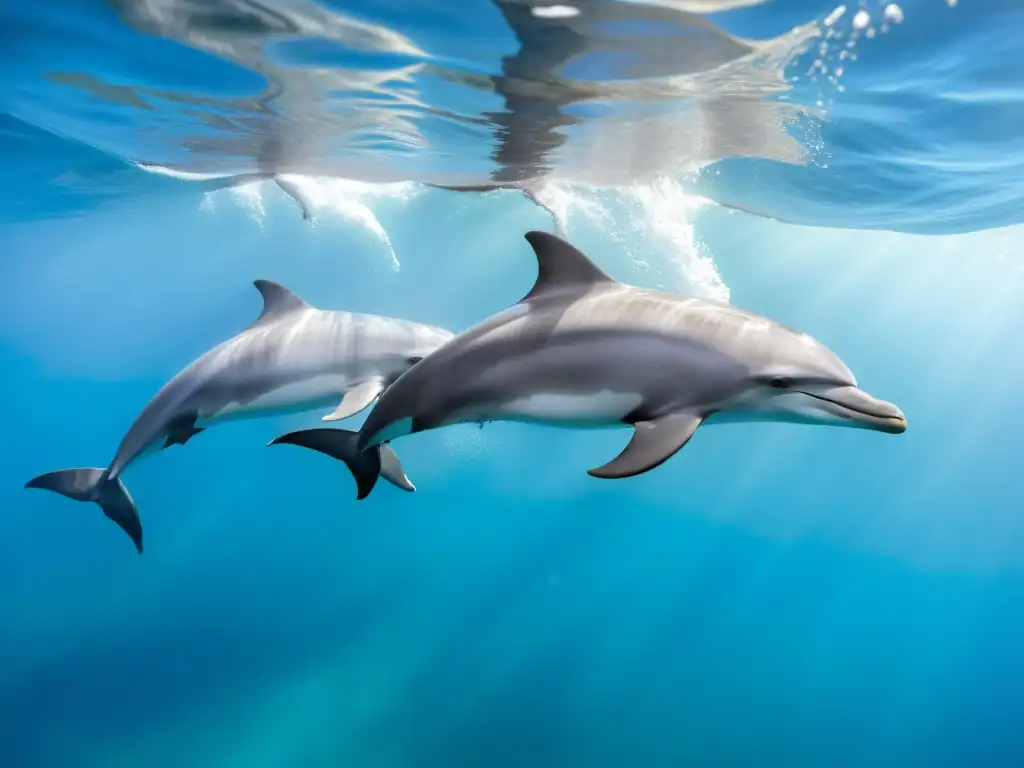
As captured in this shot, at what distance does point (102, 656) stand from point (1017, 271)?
119ft

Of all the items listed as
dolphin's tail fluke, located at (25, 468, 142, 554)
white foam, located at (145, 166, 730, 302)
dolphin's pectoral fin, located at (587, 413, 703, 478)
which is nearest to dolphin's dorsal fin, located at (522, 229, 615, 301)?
dolphin's pectoral fin, located at (587, 413, 703, 478)

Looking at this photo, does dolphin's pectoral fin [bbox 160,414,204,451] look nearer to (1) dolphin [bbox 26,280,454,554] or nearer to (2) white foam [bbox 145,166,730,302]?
(1) dolphin [bbox 26,280,454,554]

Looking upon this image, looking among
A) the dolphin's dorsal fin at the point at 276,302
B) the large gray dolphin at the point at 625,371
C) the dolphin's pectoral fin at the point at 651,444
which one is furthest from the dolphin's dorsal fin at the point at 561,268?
the dolphin's dorsal fin at the point at 276,302

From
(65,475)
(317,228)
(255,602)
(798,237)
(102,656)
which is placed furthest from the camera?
(317,228)

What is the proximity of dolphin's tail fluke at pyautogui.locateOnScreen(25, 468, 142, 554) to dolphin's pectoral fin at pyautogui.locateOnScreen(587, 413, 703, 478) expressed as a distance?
6517mm

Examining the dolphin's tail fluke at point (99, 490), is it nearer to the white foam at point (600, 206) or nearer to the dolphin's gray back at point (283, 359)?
the dolphin's gray back at point (283, 359)

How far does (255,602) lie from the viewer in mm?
20938

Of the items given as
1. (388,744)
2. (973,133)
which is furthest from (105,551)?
(973,133)

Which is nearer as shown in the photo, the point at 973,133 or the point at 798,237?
the point at 973,133

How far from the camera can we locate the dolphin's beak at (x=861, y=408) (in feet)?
10.6

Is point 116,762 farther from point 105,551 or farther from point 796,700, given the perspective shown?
point 796,700

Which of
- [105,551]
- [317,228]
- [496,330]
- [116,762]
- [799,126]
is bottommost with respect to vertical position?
[105,551]

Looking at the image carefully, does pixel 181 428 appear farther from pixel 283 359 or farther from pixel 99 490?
pixel 99 490

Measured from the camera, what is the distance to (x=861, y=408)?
332 cm
